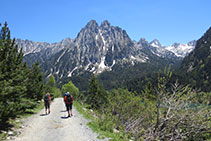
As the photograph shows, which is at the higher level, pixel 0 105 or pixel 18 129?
pixel 0 105

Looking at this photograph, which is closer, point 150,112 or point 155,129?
point 155,129

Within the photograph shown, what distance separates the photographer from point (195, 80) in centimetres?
15575

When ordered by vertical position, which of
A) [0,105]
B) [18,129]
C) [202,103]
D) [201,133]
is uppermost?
[0,105]

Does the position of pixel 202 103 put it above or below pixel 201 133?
above

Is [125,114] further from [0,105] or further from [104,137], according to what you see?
[0,105]

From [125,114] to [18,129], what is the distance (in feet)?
29.2

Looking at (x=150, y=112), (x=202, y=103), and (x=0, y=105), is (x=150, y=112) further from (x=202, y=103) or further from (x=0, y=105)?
(x=0, y=105)

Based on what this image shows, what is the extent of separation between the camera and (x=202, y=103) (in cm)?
1193

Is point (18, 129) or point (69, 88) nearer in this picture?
point (18, 129)

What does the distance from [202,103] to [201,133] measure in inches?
89.9

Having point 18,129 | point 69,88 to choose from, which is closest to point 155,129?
point 18,129

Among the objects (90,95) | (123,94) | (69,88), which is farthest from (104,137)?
(69,88)

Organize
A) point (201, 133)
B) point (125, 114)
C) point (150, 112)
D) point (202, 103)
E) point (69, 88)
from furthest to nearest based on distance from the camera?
point (69, 88), point (125, 114), point (150, 112), point (202, 103), point (201, 133)

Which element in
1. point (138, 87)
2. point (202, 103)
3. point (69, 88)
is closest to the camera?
point (202, 103)
